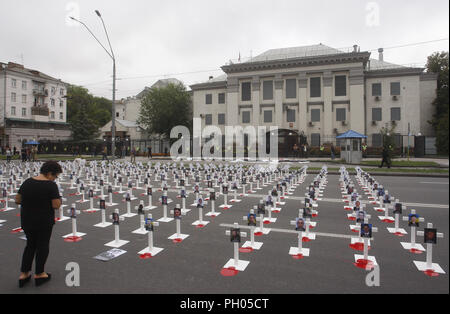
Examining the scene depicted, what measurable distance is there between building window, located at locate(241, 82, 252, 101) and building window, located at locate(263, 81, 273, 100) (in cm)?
215

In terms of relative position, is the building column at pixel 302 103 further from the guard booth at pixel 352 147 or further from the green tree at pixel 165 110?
the green tree at pixel 165 110

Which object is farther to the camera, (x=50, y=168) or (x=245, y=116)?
(x=245, y=116)

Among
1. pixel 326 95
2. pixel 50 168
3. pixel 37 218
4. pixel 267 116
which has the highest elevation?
pixel 326 95

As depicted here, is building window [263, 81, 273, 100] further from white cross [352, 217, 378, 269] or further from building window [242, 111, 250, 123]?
white cross [352, 217, 378, 269]

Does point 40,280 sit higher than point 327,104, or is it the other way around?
point 327,104

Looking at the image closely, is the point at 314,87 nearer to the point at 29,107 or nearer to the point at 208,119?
the point at 208,119

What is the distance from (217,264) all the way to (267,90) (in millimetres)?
39467

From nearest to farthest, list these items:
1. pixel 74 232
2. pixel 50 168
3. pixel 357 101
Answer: pixel 50 168 < pixel 74 232 < pixel 357 101

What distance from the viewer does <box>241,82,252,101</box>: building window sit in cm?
4291

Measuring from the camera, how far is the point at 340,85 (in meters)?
38.8

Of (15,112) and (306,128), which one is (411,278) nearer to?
(306,128)

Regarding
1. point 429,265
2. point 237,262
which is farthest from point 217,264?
point 429,265

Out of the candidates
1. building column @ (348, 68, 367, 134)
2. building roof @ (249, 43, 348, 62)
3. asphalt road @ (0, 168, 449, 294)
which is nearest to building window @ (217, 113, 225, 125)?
Result: building roof @ (249, 43, 348, 62)

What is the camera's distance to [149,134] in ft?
174
